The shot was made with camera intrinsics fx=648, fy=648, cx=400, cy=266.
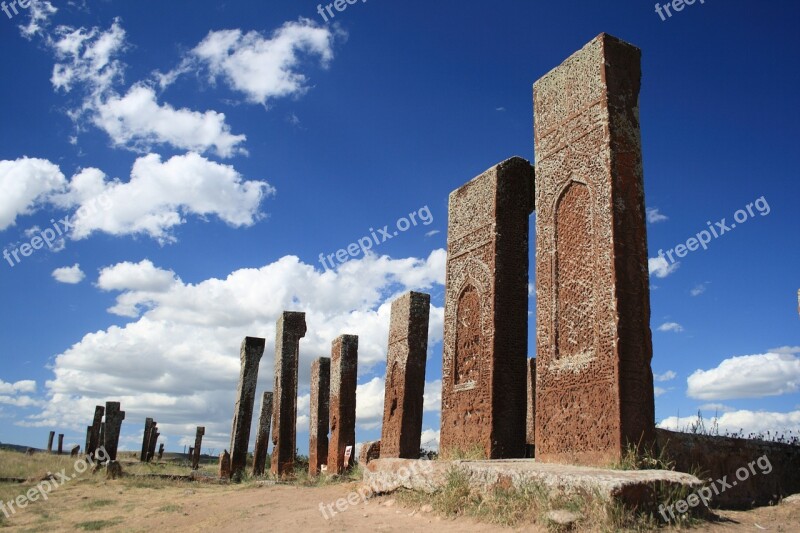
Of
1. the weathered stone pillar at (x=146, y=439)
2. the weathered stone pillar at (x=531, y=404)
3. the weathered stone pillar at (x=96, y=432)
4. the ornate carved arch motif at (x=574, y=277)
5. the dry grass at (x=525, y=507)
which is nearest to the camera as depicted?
the dry grass at (x=525, y=507)

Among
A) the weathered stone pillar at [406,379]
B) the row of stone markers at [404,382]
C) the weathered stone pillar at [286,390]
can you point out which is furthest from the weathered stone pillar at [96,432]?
the weathered stone pillar at [406,379]

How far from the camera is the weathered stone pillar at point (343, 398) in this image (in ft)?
41.4

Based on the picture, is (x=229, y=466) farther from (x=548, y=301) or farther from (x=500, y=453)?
(x=548, y=301)

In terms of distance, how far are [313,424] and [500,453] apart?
7.66 m

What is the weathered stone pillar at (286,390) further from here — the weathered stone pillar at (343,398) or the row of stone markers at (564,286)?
the row of stone markers at (564,286)

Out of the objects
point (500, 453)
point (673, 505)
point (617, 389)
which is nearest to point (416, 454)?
point (500, 453)

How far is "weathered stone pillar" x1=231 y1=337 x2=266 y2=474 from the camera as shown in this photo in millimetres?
15594

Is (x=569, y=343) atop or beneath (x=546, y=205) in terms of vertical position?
beneath

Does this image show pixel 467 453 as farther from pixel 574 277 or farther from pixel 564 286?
pixel 574 277

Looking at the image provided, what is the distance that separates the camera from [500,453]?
7055 millimetres

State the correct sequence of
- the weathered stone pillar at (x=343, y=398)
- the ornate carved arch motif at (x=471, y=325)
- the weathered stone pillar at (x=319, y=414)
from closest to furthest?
the ornate carved arch motif at (x=471, y=325), the weathered stone pillar at (x=343, y=398), the weathered stone pillar at (x=319, y=414)

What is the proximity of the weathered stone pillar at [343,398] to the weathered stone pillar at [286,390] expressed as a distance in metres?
2.09

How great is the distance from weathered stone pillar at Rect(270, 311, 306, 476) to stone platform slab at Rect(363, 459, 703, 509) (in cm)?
882

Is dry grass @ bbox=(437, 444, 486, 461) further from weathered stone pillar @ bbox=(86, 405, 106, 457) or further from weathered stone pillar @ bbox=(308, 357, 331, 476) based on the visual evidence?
weathered stone pillar @ bbox=(86, 405, 106, 457)
